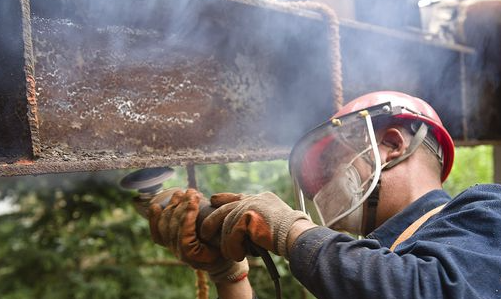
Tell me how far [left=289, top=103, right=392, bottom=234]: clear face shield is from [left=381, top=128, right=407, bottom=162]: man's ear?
0.30 feet

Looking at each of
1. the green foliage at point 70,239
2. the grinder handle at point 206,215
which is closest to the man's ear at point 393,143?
the grinder handle at point 206,215

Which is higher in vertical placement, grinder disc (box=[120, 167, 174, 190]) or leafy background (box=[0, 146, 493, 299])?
grinder disc (box=[120, 167, 174, 190])

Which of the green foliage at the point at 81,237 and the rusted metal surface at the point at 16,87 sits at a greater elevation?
the rusted metal surface at the point at 16,87

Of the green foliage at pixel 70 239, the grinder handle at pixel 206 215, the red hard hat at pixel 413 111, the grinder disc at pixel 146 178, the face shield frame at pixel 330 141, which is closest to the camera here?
the grinder handle at pixel 206 215

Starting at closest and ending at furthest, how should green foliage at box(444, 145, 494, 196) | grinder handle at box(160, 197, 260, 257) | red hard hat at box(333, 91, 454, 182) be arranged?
grinder handle at box(160, 197, 260, 257)
red hard hat at box(333, 91, 454, 182)
green foliage at box(444, 145, 494, 196)

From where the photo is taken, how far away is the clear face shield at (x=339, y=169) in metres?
1.97

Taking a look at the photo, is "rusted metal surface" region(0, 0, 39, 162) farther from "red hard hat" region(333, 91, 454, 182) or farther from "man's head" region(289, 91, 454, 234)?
"red hard hat" region(333, 91, 454, 182)

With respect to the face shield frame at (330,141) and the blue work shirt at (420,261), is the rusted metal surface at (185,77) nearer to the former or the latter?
the face shield frame at (330,141)

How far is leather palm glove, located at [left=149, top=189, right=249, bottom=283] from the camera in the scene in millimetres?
1950

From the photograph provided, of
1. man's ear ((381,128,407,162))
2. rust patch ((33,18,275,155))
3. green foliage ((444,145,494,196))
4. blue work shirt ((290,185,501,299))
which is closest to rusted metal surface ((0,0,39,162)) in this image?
rust patch ((33,18,275,155))

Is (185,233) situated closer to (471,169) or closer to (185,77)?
(185,77)

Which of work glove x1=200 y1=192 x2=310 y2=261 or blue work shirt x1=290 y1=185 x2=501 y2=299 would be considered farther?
work glove x1=200 y1=192 x2=310 y2=261

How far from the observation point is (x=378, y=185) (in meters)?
1.97

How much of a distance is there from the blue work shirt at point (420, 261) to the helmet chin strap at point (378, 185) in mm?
345
